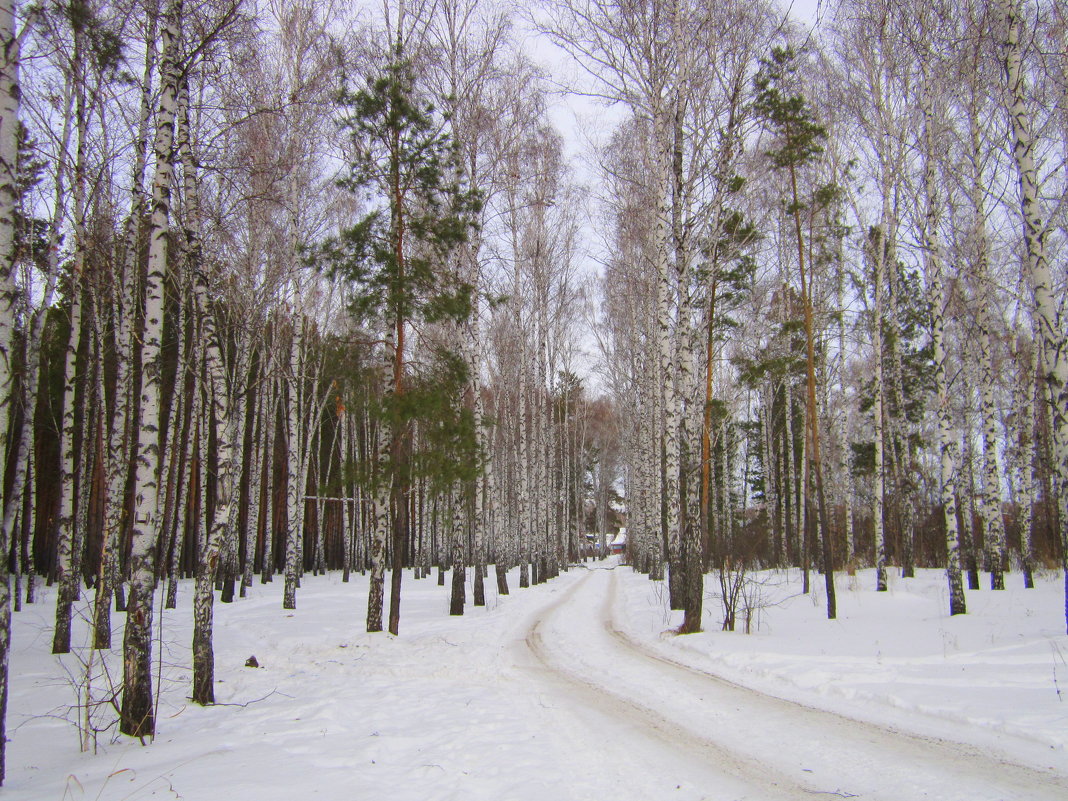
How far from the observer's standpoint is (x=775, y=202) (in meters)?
13.2

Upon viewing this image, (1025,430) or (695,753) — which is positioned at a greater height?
(1025,430)

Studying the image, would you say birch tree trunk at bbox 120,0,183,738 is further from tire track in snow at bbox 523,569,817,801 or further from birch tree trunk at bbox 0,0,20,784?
tire track in snow at bbox 523,569,817,801

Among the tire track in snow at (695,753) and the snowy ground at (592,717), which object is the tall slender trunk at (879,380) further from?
the tire track in snow at (695,753)

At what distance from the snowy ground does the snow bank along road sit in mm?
21

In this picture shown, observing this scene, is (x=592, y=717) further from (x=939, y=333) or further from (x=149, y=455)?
(x=939, y=333)

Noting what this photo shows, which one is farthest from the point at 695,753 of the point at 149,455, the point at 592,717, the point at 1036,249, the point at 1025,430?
the point at 1025,430

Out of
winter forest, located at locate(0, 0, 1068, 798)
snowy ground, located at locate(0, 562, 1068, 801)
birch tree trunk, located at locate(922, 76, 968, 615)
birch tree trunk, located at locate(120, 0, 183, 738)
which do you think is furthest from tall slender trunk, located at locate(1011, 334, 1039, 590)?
birch tree trunk, located at locate(120, 0, 183, 738)

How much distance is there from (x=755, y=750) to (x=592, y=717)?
1.49 meters

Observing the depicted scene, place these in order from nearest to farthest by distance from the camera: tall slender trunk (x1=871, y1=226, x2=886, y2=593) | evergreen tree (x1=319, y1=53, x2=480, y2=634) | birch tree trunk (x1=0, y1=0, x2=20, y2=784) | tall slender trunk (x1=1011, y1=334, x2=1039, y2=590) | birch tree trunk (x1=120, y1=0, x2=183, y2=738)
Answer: birch tree trunk (x1=0, y1=0, x2=20, y2=784)
birch tree trunk (x1=120, y1=0, x2=183, y2=738)
evergreen tree (x1=319, y1=53, x2=480, y2=634)
tall slender trunk (x1=871, y1=226, x2=886, y2=593)
tall slender trunk (x1=1011, y1=334, x2=1039, y2=590)

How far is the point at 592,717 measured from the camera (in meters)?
5.44

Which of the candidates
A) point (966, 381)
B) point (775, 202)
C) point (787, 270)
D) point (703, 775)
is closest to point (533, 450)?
point (787, 270)

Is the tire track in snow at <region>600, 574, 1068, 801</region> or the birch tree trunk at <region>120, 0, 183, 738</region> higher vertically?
the birch tree trunk at <region>120, 0, 183, 738</region>

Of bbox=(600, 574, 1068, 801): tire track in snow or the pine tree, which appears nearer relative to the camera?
bbox=(600, 574, 1068, 801): tire track in snow

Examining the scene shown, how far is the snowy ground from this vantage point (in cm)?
391
